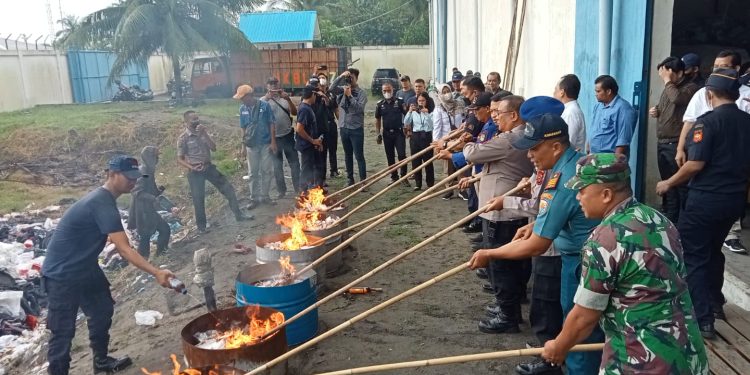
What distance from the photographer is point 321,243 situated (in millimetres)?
6219

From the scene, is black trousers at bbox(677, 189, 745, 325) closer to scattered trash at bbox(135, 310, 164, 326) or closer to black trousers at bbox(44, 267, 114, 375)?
black trousers at bbox(44, 267, 114, 375)

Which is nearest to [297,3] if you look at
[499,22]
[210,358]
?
[499,22]

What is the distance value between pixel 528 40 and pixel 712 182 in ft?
22.1

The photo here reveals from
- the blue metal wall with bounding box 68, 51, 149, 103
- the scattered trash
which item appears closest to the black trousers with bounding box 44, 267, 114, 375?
the scattered trash

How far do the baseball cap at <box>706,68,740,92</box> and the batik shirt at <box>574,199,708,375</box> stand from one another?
241cm

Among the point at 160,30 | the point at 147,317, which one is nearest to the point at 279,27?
the point at 160,30

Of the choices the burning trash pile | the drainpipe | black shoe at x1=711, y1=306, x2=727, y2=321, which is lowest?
black shoe at x1=711, y1=306, x2=727, y2=321

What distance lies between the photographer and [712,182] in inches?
165

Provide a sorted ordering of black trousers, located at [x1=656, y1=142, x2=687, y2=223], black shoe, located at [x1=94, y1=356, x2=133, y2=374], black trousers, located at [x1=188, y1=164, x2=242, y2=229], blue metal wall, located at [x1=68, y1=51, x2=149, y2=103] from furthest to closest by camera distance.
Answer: blue metal wall, located at [x1=68, y1=51, x2=149, y2=103]
black trousers, located at [x1=188, y1=164, x2=242, y2=229]
black trousers, located at [x1=656, y1=142, x2=687, y2=223]
black shoe, located at [x1=94, y1=356, x2=133, y2=374]

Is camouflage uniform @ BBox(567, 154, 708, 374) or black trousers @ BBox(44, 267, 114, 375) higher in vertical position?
camouflage uniform @ BBox(567, 154, 708, 374)

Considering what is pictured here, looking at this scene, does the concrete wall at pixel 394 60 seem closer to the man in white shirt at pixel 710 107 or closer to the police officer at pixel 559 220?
the man in white shirt at pixel 710 107

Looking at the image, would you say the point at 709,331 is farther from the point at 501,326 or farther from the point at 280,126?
the point at 280,126

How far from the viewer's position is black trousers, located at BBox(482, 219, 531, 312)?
4.95 metres

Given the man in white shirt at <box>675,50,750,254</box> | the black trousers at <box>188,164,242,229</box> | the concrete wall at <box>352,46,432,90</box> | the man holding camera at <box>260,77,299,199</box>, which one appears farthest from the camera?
the concrete wall at <box>352,46,432,90</box>
